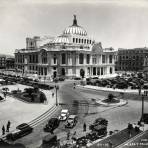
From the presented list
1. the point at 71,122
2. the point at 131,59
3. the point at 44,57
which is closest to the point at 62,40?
the point at 44,57

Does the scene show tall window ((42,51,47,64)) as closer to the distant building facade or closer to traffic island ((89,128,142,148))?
traffic island ((89,128,142,148))

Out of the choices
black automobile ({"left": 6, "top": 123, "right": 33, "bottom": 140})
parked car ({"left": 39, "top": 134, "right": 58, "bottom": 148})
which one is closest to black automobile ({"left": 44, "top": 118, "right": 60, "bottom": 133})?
black automobile ({"left": 6, "top": 123, "right": 33, "bottom": 140})

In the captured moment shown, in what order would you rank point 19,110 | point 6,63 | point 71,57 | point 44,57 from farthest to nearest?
point 6,63 < point 44,57 < point 71,57 < point 19,110

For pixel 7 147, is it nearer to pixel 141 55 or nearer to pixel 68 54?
pixel 68 54

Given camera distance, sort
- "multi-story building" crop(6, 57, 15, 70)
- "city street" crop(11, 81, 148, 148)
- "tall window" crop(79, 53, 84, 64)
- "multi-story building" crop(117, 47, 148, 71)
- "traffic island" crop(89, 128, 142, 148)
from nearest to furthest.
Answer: "traffic island" crop(89, 128, 142, 148)
"city street" crop(11, 81, 148, 148)
"tall window" crop(79, 53, 84, 64)
"multi-story building" crop(117, 47, 148, 71)
"multi-story building" crop(6, 57, 15, 70)

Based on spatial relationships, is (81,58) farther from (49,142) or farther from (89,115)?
(49,142)

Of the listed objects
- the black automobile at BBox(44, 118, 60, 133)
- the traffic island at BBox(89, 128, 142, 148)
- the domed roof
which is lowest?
the traffic island at BBox(89, 128, 142, 148)

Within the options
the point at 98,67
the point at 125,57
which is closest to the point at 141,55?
the point at 125,57
